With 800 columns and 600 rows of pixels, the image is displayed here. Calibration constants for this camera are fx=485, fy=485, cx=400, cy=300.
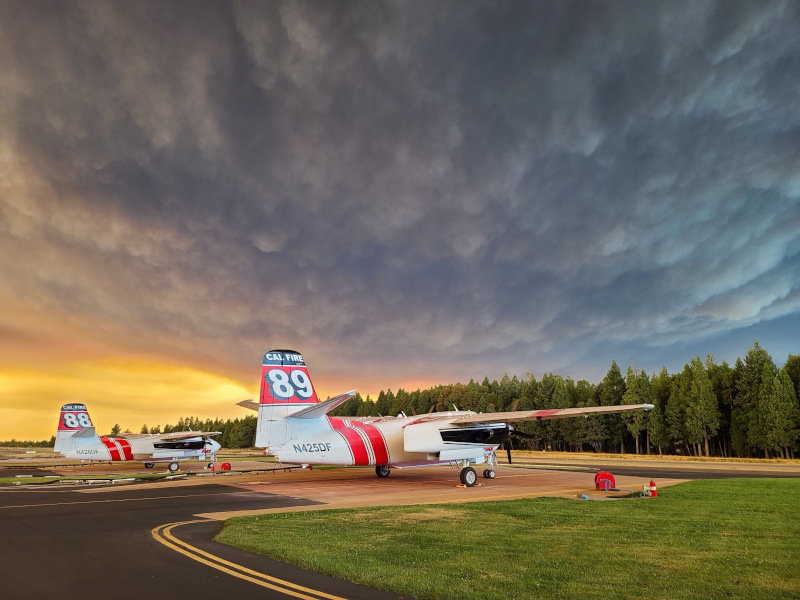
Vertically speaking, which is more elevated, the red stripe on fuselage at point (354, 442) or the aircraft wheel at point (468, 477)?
the red stripe on fuselage at point (354, 442)

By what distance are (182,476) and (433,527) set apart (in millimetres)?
27946

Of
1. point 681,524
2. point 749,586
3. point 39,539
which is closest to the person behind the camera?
point 749,586

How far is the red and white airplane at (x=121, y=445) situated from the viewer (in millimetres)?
46188

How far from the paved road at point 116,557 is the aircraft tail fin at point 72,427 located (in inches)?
1142

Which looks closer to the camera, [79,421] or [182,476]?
[182,476]

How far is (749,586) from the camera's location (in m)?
8.16

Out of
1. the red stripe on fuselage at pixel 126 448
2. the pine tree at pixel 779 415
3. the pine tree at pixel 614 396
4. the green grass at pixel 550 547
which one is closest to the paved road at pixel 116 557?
the green grass at pixel 550 547

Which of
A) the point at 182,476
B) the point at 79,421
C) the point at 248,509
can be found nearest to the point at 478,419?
the point at 248,509

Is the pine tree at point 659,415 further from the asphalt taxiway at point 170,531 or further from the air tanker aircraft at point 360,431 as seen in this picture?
the air tanker aircraft at point 360,431

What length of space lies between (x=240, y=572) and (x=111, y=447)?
45.9 meters

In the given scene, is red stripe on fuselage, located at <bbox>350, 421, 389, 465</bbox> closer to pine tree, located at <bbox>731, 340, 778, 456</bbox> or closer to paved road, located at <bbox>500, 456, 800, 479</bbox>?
paved road, located at <bbox>500, 456, 800, 479</bbox>

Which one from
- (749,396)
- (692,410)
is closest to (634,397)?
(692,410)

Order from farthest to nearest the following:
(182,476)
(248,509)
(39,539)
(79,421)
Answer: (79,421) < (182,476) < (248,509) < (39,539)

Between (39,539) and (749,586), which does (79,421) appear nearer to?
(39,539)
